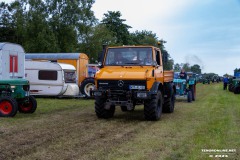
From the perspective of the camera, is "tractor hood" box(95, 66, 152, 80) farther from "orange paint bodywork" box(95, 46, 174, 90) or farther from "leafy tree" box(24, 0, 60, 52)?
"leafy tree" box(24, 0, 60, 52)

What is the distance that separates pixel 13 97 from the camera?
12.6 metres

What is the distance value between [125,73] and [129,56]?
109cm

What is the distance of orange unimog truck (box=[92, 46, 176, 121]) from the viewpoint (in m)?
11.3

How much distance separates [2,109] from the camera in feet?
39.9

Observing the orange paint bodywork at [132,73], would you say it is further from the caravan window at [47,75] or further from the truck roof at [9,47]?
the caravan window at [47,75]

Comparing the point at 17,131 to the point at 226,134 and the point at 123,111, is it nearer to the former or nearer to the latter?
the point at 226,134

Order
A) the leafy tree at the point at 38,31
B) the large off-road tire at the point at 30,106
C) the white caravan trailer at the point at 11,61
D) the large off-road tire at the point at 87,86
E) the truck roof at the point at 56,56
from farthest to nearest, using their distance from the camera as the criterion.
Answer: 1. the leafy tree at the point at 38,31
2. the truck roof at the point at 56,56
3. the large off-road tire at the point at 87,86
4. the white caravan trailer at the point at 11,61
5. the large off-road tire at the point at 30,106

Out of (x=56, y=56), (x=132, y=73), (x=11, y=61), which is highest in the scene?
(x=56, y=56)

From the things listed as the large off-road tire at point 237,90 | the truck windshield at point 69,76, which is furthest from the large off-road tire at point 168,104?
the large off-road tire at point 237,90

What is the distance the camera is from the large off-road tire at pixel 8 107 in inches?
472

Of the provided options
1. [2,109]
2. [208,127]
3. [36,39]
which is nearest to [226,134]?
[208,127]

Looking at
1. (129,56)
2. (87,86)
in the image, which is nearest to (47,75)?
(87,86)

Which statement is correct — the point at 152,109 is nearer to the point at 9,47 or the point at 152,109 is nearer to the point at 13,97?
the point at 13,97

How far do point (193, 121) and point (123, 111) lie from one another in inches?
150
